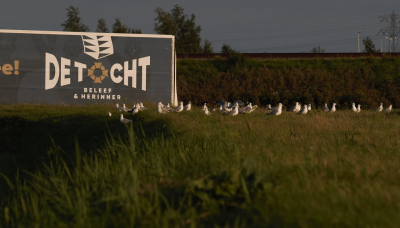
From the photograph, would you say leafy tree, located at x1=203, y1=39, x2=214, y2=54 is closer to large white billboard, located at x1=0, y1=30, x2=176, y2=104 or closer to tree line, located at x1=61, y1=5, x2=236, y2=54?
tree line, located at x1=61, y1=5, x2=236, y2=54

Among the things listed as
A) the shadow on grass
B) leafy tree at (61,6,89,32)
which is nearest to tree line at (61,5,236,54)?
leafy tree at (61,6,89,32)

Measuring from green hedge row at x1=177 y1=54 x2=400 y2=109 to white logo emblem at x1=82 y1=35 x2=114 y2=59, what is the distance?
9.59 meters

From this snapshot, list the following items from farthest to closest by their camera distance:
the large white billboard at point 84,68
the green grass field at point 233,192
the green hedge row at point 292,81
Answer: the green hedge row at point 292,81, the large white billboard at point 84,68, the green grass field at point 233,192

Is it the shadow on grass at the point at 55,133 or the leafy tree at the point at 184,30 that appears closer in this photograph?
the shadow on grass at the point at 55,133

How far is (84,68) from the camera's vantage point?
24.7 m

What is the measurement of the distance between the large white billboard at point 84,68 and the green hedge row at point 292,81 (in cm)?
878

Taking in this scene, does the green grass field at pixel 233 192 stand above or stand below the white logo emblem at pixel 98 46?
below

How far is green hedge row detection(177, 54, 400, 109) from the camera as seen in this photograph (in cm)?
3266

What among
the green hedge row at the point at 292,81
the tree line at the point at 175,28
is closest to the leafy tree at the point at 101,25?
the tree line at the point at 175,28

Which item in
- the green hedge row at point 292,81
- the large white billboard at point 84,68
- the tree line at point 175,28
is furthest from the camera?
the tree line at point 175,28

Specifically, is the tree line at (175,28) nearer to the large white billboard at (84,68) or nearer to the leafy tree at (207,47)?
the leafy tree at (207,47)

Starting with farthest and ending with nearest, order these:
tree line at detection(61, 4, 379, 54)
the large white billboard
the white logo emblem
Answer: tree line at detection(61, 4, 379, 54) → the white logo emblem → the large white billboard

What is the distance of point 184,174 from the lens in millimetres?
6746

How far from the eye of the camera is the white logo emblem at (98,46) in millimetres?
24953
